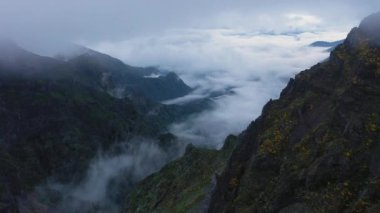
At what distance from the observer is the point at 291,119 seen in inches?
1689

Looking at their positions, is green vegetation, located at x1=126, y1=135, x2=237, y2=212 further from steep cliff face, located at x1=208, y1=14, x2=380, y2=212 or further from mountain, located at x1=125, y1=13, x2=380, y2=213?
steep cliff face, located at x1=208, y1=14, x2=380, y2=212

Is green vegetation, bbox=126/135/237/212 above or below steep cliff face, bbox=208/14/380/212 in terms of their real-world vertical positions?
below

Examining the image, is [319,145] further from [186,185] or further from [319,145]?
[186,185]

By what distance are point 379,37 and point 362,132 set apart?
12.2 metres

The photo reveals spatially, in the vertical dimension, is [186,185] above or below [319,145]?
below

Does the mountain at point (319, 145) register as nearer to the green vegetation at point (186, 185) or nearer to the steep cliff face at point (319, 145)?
the steep cliff face at point (319, 145)

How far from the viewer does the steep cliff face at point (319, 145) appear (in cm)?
3272

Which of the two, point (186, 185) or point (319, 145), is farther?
point (186, 185)

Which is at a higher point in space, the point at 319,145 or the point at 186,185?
the point at 319,145

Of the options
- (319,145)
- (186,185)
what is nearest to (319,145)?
(319,145)

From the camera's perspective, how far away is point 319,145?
119 ft

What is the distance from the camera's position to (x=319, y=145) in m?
36.4

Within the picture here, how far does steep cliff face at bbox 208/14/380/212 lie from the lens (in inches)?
1288

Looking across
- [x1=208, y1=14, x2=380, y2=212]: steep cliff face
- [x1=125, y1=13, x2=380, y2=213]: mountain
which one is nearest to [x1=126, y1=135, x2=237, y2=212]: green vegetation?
[x1=125, y1=13, x2=380, y2=213]: mountain
